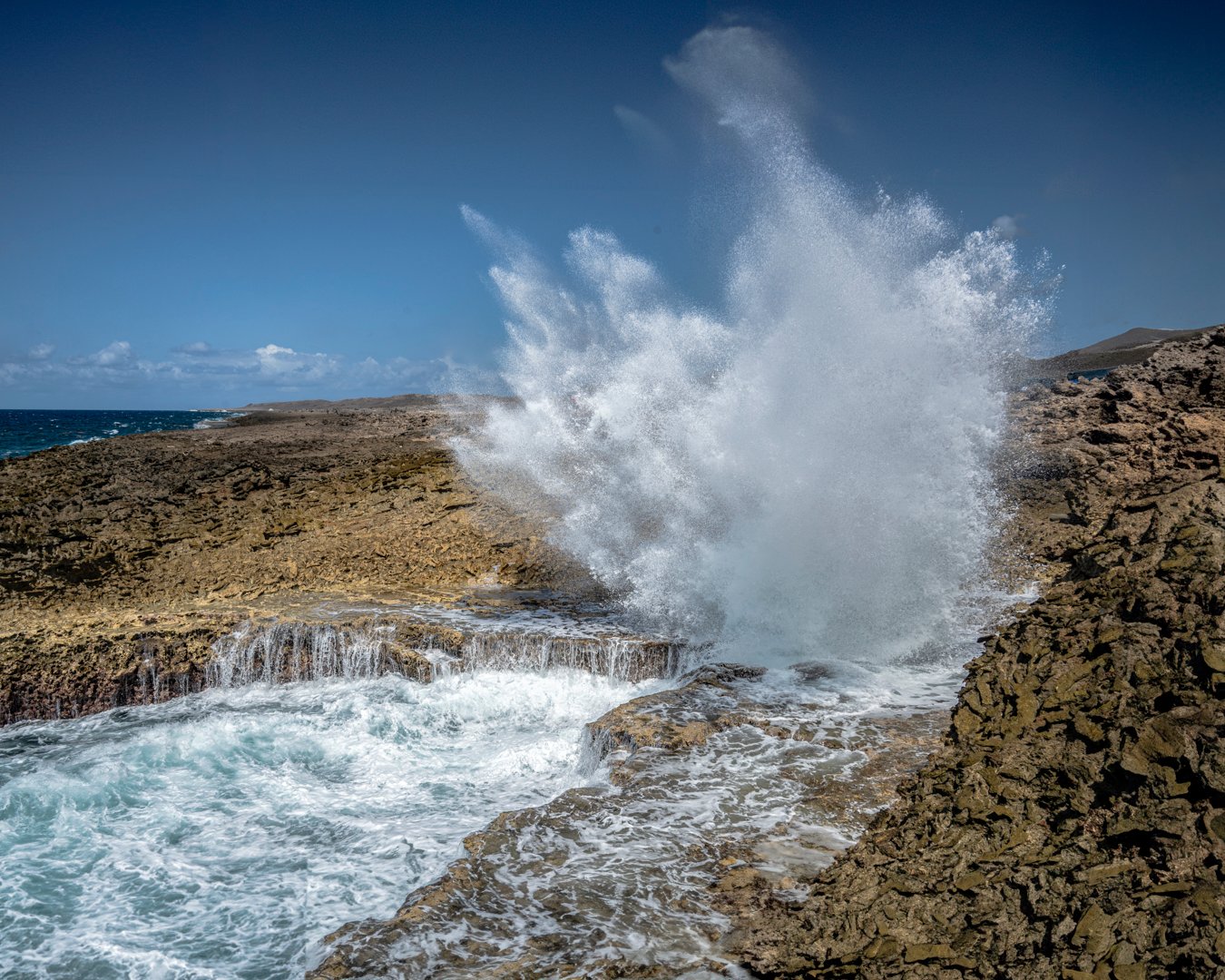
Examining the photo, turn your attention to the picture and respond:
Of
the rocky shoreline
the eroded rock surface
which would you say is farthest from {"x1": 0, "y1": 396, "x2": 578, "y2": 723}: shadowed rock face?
the eroded rock surface

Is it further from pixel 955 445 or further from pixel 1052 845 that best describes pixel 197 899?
pixel 955 445

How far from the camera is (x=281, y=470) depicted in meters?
13.9

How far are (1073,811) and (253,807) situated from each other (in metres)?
5.10

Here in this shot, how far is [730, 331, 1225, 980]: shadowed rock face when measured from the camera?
8.91ft

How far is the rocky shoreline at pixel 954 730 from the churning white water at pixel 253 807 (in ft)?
1.76

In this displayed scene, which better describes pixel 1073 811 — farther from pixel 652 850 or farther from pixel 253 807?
pixel 253 807

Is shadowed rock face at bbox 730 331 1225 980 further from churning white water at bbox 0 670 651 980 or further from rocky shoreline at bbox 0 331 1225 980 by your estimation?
churning white water at bbox 0 670 651 980

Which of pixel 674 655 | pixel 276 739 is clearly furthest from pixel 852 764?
pixel 276 739

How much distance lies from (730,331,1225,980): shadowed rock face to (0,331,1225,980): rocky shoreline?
10 mm

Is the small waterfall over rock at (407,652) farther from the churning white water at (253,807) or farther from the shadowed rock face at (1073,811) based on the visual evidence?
the shadowed rock face at (1073,811)

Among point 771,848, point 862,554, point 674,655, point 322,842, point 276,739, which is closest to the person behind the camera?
point 771,848

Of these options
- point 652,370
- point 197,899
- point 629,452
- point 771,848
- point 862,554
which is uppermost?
point 652,370

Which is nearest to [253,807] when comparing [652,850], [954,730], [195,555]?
[652,850]

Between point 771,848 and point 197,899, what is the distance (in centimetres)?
320
